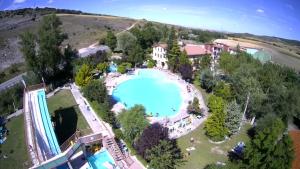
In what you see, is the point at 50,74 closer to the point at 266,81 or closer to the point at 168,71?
the point at 168,71

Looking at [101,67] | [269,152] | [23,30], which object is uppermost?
[23,30]

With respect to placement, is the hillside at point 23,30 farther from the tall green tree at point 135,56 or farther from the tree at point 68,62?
the tall green tree at point 135,56

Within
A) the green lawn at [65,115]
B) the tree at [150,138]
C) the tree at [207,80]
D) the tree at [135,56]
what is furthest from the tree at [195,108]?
the tree at [135,56]

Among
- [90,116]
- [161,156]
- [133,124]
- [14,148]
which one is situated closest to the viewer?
[161,156]

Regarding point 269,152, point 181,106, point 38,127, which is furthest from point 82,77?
point 269,152

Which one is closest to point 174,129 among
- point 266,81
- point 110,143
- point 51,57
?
point 110,143

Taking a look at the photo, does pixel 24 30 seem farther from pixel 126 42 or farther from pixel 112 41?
pixel 126 42
